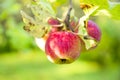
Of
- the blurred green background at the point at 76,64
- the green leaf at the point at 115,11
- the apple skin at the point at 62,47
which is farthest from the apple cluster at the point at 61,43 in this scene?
the blurred green background at the point at 76,64

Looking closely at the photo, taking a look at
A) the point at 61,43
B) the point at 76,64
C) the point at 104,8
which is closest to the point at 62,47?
the point at 61,43

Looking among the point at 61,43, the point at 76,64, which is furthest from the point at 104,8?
the point at 76,64

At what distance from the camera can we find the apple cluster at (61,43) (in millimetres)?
1147

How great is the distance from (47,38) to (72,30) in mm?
86

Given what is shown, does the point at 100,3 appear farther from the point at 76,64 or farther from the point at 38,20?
the point at 76,64

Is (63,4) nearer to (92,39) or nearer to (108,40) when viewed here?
(92,39)

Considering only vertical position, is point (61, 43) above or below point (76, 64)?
above

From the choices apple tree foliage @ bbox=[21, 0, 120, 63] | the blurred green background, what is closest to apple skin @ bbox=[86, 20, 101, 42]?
apple tree foliage @ bbox=[21, 0, 120, 63]

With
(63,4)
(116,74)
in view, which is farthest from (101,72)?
(63,4)

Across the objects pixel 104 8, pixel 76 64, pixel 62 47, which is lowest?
pixel 76 64

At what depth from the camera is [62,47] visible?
1173mm

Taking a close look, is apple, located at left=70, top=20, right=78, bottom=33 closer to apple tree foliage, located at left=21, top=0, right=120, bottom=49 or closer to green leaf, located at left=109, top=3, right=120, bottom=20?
apple tree foliage, located at left=21, top=0, right=120, bottom=49

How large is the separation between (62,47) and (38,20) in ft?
0.37

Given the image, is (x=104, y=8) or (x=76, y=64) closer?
(x=104, y=8)
